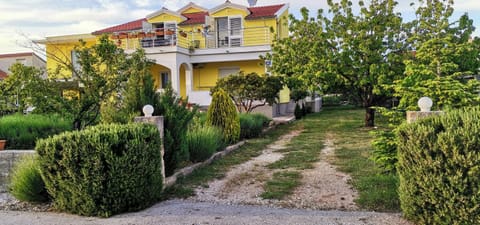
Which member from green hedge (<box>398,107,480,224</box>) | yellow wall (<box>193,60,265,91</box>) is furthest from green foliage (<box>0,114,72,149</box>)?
yellow wall (<box>193,60,265,91</box>)

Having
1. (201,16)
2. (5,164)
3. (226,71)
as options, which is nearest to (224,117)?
(5,164)

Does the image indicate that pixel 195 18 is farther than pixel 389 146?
Yes

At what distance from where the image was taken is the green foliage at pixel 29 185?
5.48 metres

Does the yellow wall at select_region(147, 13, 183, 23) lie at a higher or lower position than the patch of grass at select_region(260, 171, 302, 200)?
higher

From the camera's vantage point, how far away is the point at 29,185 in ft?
18.0

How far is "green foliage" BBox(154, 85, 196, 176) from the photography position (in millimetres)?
6777

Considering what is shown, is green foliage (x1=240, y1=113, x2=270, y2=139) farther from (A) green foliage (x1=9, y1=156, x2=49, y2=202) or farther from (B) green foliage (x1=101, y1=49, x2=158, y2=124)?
(A) green foliage (x1=9, y1=156, x2=49, y2=202)

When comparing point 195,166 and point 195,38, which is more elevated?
point 195,38

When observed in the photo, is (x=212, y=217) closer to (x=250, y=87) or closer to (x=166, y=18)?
(x=250, y=87)

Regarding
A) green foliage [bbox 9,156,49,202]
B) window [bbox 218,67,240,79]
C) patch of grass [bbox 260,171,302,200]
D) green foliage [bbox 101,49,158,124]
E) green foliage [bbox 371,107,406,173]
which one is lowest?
patch of grass [bbox 260,171,302,200]

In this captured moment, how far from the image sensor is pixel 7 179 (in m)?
6.43

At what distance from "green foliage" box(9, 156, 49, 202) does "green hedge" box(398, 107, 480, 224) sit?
17.1 ft

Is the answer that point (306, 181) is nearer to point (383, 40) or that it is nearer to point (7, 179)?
point (7, 179)

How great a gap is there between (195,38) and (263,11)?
4.92 m
